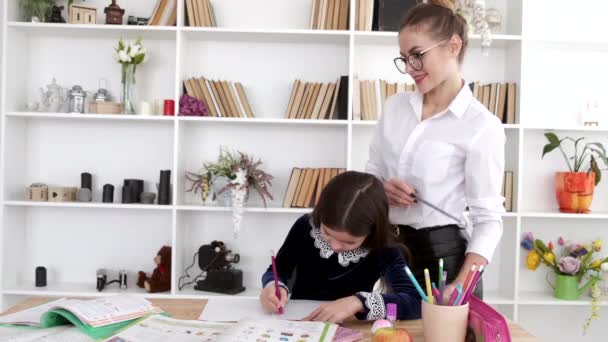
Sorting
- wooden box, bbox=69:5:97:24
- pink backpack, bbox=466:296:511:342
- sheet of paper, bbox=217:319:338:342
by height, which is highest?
wooden box, bbox=69:5:97:24

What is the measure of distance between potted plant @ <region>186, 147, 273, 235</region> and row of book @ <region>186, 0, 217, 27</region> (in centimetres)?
71

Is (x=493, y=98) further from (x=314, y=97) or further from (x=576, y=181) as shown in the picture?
(x=314, y=97)

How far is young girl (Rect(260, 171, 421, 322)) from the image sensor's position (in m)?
1.45

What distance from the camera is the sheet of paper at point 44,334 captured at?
1197 mm

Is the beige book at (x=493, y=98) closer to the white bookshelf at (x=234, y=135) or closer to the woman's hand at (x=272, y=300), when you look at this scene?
the white bookshelf at (x=234, y=135)

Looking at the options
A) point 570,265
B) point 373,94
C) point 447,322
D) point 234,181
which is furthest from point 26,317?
point 570,265

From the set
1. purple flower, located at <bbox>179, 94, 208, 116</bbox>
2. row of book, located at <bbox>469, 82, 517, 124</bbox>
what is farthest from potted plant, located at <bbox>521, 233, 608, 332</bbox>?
purple flower, located at <bbox>179, 94, 208, 116</bbox>

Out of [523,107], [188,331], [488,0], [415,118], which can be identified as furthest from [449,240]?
[488,0]

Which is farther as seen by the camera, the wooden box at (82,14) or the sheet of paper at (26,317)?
the wooden box at (82,14)

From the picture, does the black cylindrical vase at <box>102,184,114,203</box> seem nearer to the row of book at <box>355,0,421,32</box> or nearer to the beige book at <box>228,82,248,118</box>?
the beige book at <box>228,82,248,118</box>

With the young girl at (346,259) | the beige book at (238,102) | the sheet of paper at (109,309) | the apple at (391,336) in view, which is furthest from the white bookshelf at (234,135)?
the apple at (391,336)

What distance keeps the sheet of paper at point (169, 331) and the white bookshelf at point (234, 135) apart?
205 centimetres

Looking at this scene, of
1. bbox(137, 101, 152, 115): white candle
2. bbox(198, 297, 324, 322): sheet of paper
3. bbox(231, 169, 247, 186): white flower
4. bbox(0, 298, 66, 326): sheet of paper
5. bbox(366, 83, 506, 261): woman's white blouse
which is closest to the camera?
bbox(0, 298, 66, 326): sheet of paper

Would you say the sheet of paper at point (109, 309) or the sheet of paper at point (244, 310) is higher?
the sheet of paper at point (109, 309)
